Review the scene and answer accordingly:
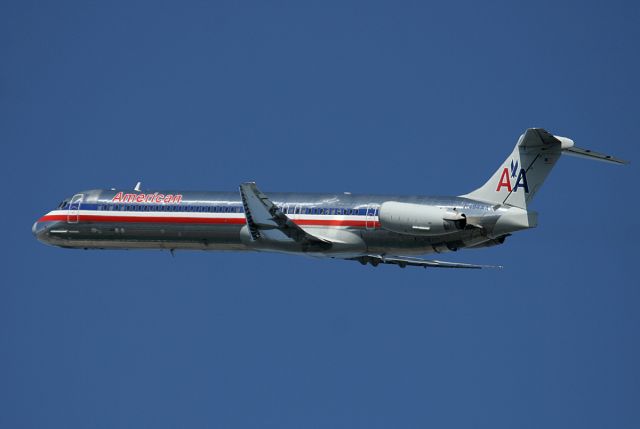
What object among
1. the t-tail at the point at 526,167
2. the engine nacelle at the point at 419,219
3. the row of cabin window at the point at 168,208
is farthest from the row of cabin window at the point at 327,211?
the t-tail at the point at 526,167

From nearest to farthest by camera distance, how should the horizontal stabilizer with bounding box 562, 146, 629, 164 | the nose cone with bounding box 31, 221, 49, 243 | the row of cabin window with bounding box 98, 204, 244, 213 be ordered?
the horizontal stabilizer with bounding box 562, 146, 629, 164 → the row of cabin window with bounding box 98, 204, 244, 213 → the nose cone with bounding box 31, 221, 49, 243

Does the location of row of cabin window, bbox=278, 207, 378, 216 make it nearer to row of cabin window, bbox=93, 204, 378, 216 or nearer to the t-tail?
row of cabin window, bbox=93, 204, 378, 216

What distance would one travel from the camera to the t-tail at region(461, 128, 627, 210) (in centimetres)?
5697

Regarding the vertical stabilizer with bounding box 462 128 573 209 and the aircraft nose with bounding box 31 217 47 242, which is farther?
the aircraft nose with bounding box 31 217 47 242

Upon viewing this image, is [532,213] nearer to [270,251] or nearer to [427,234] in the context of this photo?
[427,234]

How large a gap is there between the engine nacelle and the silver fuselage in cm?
92

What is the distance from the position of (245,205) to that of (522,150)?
11.9m

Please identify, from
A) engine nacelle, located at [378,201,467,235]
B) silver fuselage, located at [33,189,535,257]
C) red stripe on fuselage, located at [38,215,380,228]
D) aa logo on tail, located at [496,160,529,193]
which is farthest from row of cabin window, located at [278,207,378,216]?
aa logo on tail, located at [496,160,529,193]

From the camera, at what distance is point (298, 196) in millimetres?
63281

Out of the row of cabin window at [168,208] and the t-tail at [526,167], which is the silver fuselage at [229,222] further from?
the t-tail at [526,167]

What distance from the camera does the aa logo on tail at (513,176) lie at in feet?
191

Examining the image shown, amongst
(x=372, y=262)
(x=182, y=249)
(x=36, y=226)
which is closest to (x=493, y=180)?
(x=372, y=262)

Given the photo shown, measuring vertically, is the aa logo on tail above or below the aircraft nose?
below

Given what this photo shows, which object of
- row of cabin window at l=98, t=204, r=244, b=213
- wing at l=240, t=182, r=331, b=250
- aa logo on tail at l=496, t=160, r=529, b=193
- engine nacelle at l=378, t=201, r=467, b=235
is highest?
row of cabin window at l=98, t=204, r=244, b=213
